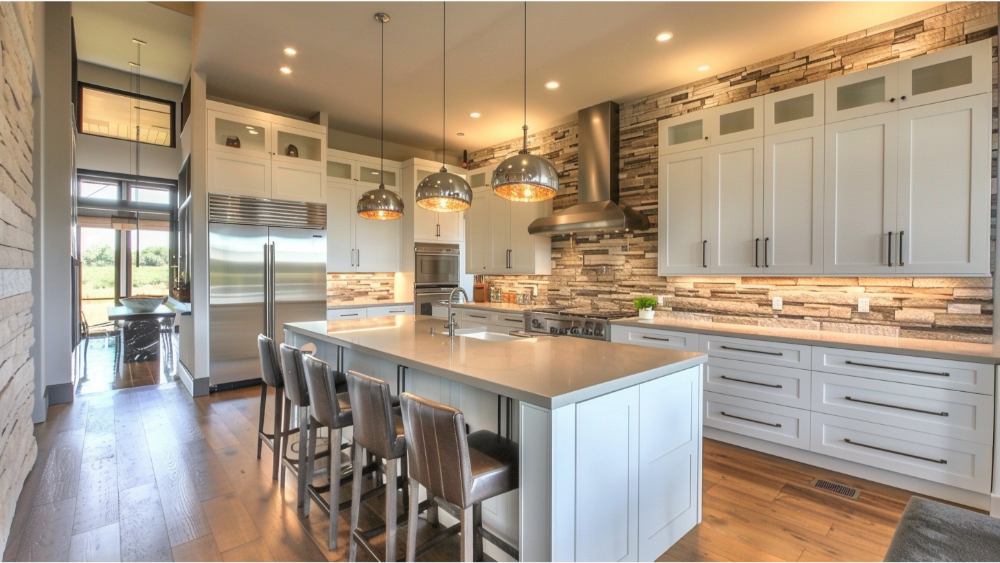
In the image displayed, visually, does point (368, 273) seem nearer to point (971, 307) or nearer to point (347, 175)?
point (347, 175)

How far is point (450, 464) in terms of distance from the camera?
1.42 metres

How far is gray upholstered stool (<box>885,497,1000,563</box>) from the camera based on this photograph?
98 cm

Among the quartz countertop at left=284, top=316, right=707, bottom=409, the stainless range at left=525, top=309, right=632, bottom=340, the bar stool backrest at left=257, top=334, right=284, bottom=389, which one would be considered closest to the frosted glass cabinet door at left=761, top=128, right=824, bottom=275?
the stainless range at left=525, top=309, right=632, bottom=340

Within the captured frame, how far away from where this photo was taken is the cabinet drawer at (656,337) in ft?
11.4

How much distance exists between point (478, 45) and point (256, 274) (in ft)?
10.7

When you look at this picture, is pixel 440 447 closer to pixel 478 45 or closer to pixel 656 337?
pixel 656 337

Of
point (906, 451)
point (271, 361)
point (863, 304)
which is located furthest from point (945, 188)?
point (271, 361)

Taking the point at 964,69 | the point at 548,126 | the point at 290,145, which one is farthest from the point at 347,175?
the point at 964,69

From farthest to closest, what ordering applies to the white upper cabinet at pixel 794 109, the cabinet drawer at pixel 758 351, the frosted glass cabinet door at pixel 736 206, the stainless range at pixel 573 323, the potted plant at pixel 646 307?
the stainless range at pixel 573 323
the potted plant at pixel 646 307
the frosted glass cabinet door at pixel 736 206
the white upper cabinet at pixel 794 109
the cabinet drawer at pixel 758 351

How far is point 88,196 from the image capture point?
6230 millimetres

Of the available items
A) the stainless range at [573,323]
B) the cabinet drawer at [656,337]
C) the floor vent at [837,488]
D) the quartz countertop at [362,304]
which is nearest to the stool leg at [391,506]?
→ the cabinet drawer at [656,337]

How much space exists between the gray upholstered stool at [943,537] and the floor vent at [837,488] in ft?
5.84

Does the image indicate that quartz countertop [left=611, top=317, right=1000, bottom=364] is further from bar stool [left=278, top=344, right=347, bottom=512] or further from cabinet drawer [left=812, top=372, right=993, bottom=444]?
bar stool [left=278, top=344, right=347, bottom=512]

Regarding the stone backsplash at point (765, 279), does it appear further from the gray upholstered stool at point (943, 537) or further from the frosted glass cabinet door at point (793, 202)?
the gray upholstered stool at point (943, 537)
